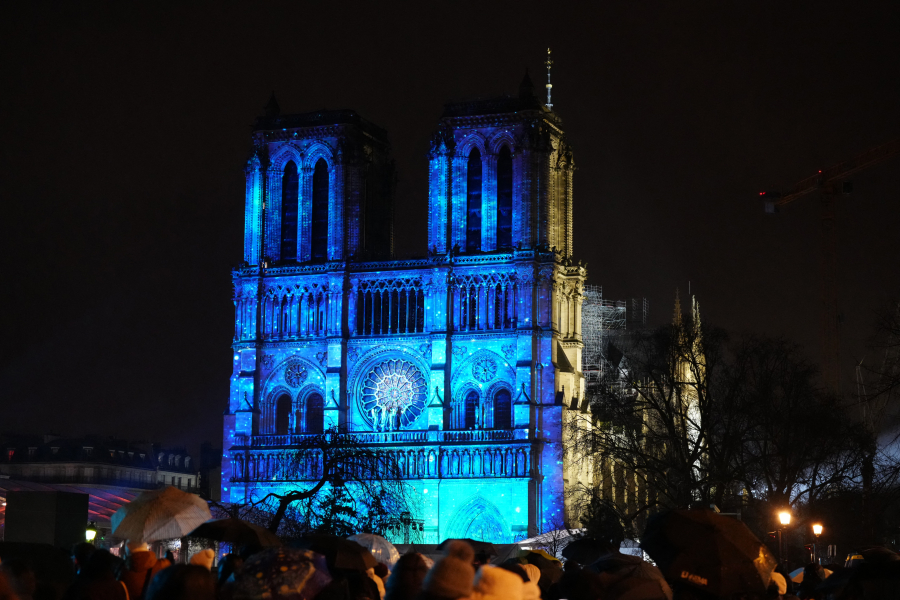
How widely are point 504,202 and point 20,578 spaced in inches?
2309

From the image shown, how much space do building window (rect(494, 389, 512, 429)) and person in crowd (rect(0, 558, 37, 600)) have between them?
186ft

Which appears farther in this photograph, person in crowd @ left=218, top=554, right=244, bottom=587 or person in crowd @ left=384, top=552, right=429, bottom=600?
person in crowd @ left=218, top=554, right=244, bottom=587

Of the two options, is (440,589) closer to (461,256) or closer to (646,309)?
(461,256)

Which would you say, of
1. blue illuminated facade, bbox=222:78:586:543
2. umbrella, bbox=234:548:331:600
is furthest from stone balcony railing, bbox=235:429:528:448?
umbrella, bbox=234:548:331:600

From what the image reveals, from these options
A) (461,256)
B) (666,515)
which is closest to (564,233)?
(461,256)

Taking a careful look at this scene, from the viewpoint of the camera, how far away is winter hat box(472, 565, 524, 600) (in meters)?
9.23

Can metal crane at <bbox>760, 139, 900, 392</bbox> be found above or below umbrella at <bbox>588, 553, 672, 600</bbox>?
above

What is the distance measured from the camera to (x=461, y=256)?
2756 inches

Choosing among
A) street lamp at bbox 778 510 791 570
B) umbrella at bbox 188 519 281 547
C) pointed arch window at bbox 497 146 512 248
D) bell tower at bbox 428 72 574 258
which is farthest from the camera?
pointed arch window at bbox 497 146 512 248

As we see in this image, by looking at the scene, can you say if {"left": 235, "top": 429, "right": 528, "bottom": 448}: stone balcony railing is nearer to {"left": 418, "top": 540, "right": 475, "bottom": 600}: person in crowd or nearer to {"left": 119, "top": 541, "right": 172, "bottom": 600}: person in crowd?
{"left": 119, "top": 541, "right": 172, "bottom": 600}: person in crowd

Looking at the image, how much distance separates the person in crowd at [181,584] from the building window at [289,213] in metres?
63.2

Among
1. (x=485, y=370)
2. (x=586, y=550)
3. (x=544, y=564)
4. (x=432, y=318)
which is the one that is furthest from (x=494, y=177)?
(x=544, y=564)

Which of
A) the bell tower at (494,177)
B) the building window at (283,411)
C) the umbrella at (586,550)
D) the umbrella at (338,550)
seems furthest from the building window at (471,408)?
the umbrella at (338,550)

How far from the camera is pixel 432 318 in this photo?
7038cm
